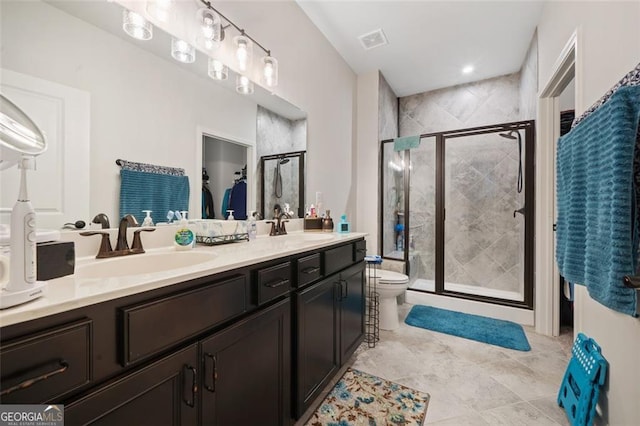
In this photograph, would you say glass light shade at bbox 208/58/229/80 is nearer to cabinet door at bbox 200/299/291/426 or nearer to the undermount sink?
the undermount sink

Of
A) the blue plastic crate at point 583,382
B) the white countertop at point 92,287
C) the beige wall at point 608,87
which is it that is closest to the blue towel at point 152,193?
the white countertop at point 92,287

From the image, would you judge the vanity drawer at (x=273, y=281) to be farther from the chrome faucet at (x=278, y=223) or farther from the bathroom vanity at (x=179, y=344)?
the chrome faucet at (x=278, y=223)

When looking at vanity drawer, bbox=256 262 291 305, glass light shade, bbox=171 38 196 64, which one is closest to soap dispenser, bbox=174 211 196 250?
vanity drawer, bbox=256 262 291 305

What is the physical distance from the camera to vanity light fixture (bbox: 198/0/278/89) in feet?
5.03

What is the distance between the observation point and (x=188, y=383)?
30.0 inches

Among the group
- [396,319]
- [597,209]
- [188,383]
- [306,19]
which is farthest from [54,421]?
[306,19]

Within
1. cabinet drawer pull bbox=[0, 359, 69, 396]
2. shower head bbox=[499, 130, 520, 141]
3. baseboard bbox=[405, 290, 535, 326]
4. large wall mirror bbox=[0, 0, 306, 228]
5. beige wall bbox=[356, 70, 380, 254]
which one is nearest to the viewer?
cabinet drawer pull bbox=[0, 359, 69, 396]

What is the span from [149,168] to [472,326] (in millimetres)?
2836

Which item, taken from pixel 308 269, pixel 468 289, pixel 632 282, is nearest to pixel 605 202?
pixel 632 282

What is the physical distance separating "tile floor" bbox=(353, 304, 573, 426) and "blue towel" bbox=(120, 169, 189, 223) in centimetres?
158

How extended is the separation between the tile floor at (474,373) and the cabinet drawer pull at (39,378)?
1557mm

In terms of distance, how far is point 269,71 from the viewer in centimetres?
182

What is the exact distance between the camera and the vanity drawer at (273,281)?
3.34ft

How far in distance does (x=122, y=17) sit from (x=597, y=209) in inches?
77.3
